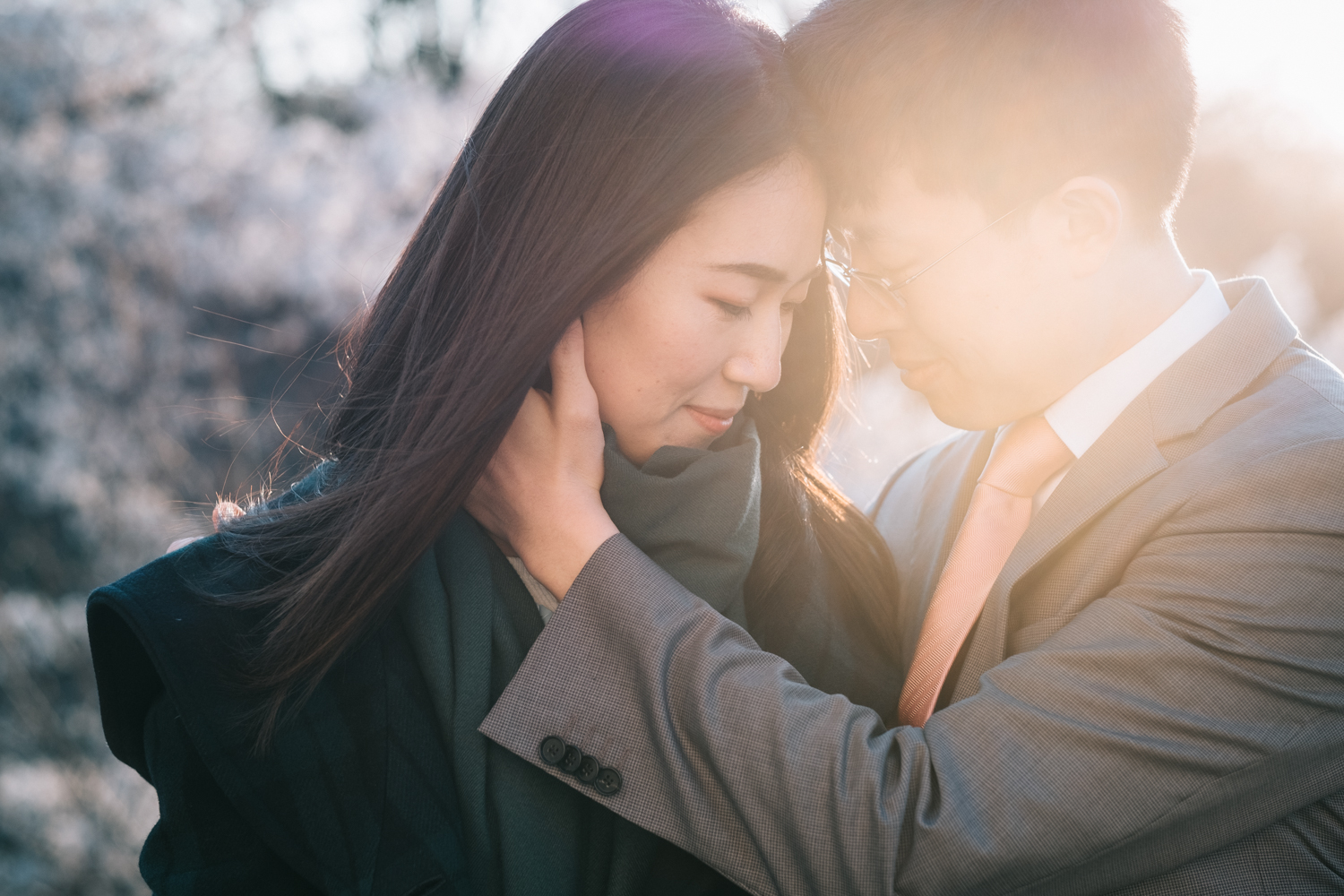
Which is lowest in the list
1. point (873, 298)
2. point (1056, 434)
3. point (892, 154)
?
point (1056, 434)

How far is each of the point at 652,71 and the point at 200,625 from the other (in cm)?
121

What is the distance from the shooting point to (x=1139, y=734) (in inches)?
49.0

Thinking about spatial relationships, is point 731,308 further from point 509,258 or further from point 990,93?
point 990,93

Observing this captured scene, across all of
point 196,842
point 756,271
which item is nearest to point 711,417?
point 756,271

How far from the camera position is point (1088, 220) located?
5.60 ft

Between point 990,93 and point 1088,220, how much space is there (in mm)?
331

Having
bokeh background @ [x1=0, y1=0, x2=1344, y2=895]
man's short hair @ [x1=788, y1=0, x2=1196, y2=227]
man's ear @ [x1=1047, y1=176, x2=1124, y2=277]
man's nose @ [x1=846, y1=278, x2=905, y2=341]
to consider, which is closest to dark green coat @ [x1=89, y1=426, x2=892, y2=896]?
man's nose @ [x1=846, y1=278, x2=905, y2=341]

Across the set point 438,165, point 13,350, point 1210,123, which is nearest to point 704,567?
point 13,350

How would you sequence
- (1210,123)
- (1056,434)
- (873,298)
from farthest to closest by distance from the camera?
(1210,123) → (873,298) → (1056,434)

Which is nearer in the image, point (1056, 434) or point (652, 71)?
point (652, 71)

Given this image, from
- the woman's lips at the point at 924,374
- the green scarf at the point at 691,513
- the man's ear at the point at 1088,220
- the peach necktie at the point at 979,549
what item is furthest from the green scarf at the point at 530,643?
the man's ear at the point at 1088,220

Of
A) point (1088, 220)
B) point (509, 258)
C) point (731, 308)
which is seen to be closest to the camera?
point (509, 258)

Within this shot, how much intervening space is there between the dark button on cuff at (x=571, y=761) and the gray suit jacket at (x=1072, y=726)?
2 centimetres

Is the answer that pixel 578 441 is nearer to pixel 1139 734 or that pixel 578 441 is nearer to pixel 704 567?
pixel 704 567
